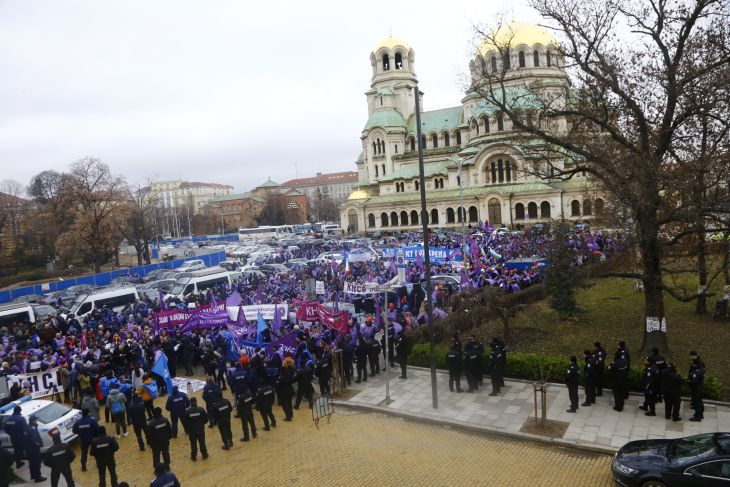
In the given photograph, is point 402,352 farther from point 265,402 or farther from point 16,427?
point 16,427

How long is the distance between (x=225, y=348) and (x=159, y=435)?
255 inches

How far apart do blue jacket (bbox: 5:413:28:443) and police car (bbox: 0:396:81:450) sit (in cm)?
62

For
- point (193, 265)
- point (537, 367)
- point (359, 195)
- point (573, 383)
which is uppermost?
point (359, 195)

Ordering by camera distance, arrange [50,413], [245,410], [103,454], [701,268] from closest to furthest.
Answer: [103,454] < [245,410] < [50,413] < [701,268]

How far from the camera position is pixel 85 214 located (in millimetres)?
49375

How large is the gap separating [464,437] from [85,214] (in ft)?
161

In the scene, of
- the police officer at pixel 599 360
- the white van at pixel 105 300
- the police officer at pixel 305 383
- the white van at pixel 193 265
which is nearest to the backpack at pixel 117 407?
the police officer at pixel 305 383

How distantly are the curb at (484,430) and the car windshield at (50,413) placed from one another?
6627 millimetres

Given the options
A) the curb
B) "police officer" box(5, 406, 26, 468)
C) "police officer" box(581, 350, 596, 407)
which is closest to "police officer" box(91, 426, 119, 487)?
"police officer" box(5, 406, 26, 468)

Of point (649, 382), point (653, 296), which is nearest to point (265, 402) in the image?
point (649, 382)

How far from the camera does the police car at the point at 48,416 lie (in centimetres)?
1157

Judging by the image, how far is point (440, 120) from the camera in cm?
7475

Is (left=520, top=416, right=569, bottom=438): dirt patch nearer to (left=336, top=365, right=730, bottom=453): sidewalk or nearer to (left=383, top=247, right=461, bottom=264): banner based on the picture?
(left=336, top=365, right=730, bottom=453): sidewalk

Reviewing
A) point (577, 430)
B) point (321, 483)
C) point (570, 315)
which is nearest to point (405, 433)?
point (321, 483)
